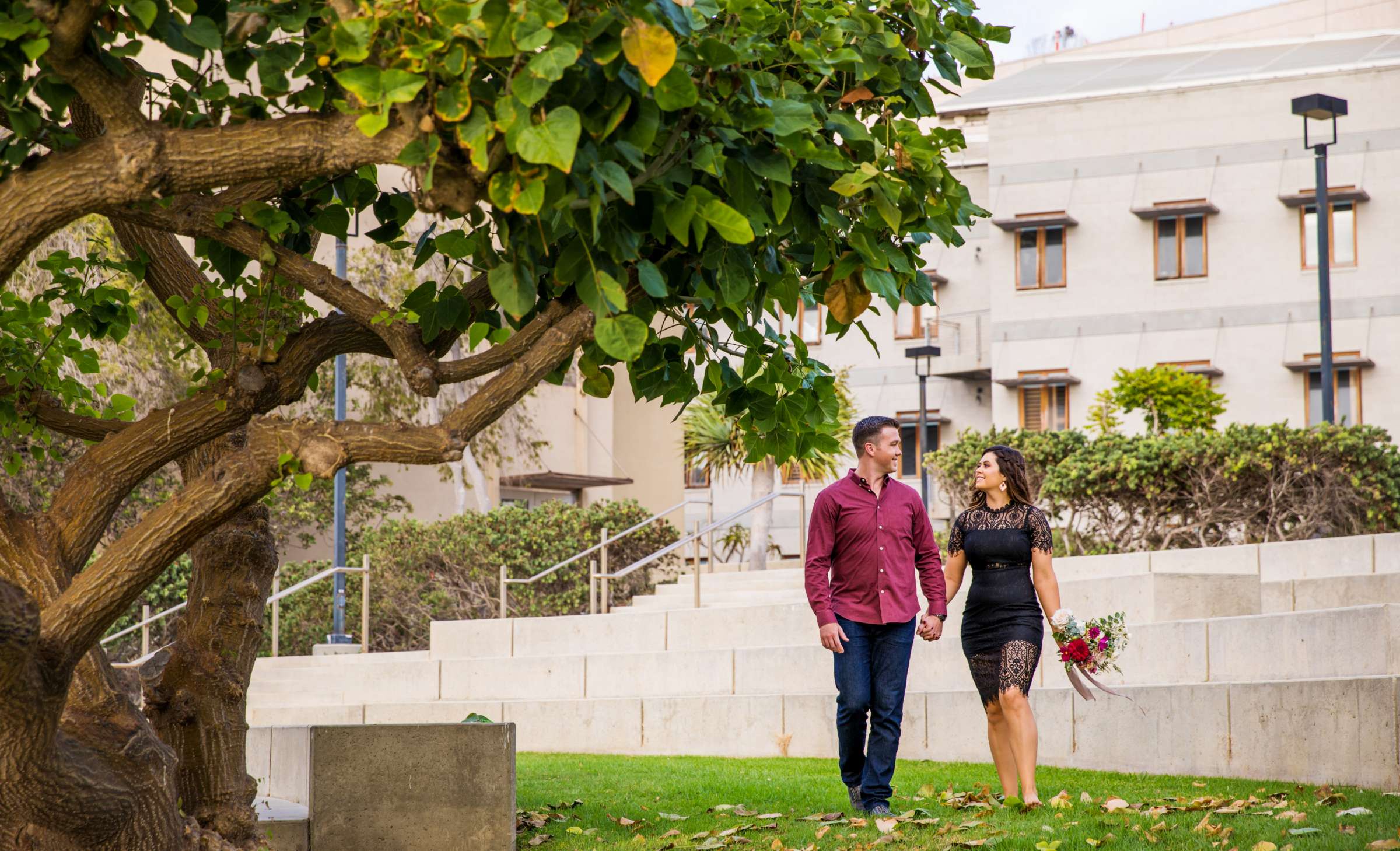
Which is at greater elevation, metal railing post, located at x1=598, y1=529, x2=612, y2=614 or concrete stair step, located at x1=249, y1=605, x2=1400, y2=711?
metal railing post, located at x1=598, y1=529, x2=612, y2=614

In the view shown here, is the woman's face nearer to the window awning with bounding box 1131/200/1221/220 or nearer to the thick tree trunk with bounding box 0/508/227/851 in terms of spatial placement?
the thick tree trunk with bounding box 0/508/227/851

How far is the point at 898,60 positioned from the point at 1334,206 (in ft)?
88.8

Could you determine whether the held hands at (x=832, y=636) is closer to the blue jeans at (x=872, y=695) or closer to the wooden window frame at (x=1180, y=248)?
the blue jeans at (x=872, y=695)

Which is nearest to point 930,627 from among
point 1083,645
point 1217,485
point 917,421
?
point 1083,645

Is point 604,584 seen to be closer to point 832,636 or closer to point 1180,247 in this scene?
point 832,636

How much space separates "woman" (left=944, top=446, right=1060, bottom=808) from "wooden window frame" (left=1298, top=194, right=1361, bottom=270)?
2392cm

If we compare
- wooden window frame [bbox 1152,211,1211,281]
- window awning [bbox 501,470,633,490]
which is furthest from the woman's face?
wooden window frame [bbox 1152,211,1211,281]

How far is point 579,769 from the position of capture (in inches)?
445

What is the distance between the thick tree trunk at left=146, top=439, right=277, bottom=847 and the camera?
6.55 m

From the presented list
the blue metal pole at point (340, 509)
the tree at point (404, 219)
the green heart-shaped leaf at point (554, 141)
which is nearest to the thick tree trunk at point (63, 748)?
the tree at point (404, 219)

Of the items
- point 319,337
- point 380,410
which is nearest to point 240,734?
point 319,337

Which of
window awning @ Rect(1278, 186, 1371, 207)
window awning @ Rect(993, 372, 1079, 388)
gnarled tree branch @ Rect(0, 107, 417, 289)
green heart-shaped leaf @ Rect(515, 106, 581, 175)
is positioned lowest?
green heart-shaped leaf @ Rect(515, 106, 581, 175)

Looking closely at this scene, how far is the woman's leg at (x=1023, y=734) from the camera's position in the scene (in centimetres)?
752

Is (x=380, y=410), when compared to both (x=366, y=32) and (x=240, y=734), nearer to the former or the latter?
(x=240, y=734)
